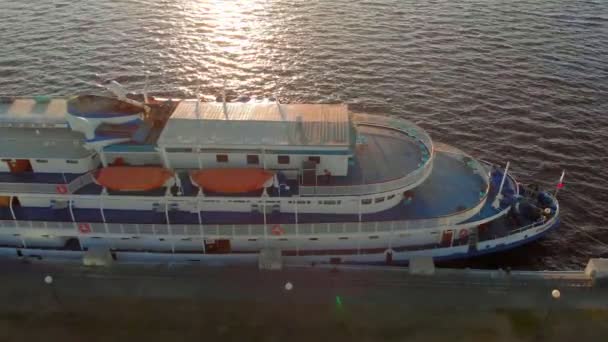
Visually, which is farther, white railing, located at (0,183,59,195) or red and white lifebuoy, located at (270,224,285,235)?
white railing, located at (0,183,59,195)

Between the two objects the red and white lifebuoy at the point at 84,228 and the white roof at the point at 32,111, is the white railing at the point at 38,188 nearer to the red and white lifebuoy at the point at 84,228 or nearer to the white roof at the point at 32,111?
the red and white lifebuoy at the point at 84,228

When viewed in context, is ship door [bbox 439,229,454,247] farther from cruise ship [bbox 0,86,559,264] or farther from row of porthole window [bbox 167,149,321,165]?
row of porthole window [bbox 167,149,321,165]

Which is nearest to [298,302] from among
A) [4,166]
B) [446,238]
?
[446,238]

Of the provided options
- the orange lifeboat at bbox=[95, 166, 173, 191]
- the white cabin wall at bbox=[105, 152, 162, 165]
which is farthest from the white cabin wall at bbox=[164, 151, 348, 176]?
the orange lifeboat at bbox=[95, 166, 173, 191]

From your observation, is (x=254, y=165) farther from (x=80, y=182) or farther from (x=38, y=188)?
(x=38, y=188)

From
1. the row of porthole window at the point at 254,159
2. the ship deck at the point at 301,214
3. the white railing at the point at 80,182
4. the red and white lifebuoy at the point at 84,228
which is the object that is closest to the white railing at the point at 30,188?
the white railing at the point at 80,182

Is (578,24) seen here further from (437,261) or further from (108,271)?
(108,271)
